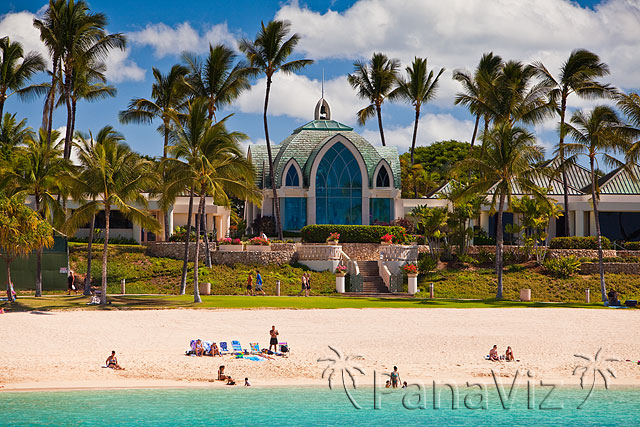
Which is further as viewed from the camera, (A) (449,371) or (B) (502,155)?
(B) (502,155)

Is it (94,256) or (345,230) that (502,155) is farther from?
(94,256)

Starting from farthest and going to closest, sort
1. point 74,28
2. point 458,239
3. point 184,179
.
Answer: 1. point 458,239
2. point 74,28
3. point 184,179

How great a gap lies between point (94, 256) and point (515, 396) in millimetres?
32569

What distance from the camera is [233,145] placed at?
3834 cm

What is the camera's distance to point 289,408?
20.0m

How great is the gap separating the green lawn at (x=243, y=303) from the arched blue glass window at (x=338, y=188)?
18.6 m

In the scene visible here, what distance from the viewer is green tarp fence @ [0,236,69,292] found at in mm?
42000

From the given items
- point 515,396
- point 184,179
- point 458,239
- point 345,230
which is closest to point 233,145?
point 184,179

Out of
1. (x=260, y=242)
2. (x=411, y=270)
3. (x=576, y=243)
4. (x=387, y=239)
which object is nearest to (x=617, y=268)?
(x=576, y=243)

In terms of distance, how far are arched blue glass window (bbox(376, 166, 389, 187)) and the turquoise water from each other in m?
38.1

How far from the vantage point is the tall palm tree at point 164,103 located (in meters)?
54.5

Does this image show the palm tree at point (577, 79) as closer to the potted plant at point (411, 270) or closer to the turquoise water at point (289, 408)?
the potted plant at point (411, 270)

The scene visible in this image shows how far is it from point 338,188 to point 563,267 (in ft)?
62.8

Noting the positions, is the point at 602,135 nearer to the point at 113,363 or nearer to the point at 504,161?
the point at 504,161
